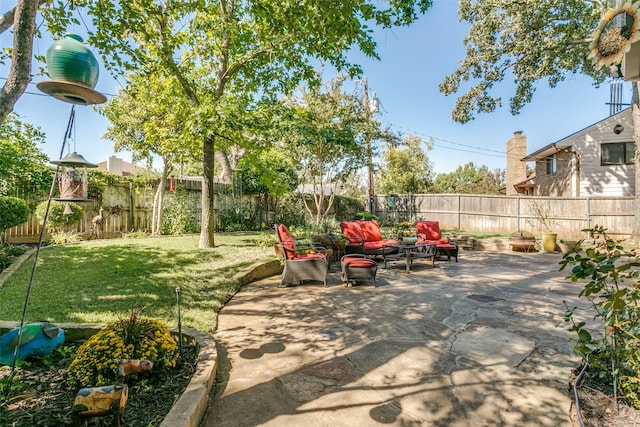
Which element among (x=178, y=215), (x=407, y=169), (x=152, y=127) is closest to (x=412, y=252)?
(x=152, y=127)

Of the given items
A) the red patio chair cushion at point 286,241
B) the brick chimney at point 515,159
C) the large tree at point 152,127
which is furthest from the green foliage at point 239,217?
the brick chimney at point 515,159

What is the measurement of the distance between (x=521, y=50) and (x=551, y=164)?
7.85 meters

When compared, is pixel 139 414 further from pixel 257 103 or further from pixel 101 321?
pixel 257 103

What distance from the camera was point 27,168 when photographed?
7.68 meters

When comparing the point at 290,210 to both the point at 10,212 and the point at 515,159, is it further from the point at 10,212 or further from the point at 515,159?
the point at 515,159

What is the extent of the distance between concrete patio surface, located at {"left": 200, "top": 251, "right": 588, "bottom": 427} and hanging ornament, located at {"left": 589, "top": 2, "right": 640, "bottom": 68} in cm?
206

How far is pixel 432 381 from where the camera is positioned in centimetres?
258

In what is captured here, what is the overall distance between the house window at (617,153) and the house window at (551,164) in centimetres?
247

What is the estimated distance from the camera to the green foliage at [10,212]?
6.25m

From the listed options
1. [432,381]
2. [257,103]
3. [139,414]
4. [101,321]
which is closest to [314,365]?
[432,381]

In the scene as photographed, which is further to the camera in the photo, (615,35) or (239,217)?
(239,217)

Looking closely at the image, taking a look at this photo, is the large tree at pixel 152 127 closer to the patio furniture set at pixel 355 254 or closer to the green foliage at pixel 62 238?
the green foliage at pixel 62 238

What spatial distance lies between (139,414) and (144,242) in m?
7.60

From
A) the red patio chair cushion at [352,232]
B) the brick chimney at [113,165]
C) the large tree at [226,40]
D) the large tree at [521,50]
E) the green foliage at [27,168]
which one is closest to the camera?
the large tree at [226,40]
